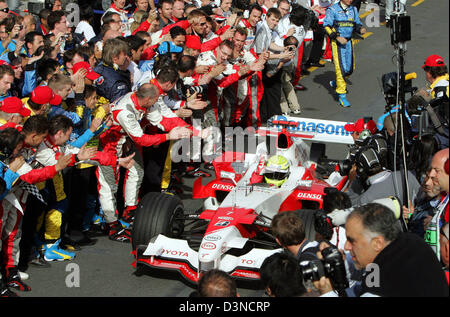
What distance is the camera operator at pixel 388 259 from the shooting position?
4.67 meters

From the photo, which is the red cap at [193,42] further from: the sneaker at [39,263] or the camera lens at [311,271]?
the camera lens at [311,271]

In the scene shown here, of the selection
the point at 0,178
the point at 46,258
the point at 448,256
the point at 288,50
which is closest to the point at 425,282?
the point at 448,256

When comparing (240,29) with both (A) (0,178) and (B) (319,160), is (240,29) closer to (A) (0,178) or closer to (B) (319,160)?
(B) (319,160)

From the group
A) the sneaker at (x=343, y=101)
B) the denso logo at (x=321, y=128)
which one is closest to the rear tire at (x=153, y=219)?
the denso logo at (x=321, y=128)

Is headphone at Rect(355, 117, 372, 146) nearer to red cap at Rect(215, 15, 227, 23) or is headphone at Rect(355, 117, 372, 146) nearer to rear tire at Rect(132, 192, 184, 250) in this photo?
rear tire at Rect(132, 192, 184, 250)

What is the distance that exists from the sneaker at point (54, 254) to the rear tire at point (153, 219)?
2.90 ft

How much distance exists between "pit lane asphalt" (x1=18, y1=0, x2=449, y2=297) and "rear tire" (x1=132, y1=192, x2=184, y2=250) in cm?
44

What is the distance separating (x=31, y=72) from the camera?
33.4 feet

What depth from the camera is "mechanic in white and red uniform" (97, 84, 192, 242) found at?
898 centimetres

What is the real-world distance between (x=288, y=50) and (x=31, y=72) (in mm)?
5076

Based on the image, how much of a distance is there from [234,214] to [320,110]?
7.06 m

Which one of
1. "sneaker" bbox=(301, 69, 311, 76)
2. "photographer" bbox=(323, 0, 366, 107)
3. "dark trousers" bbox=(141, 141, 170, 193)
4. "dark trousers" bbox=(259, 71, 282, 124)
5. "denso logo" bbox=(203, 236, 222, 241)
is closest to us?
"denso logo" bbox=(203, 236, 222, 241)

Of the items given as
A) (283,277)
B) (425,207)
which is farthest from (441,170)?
(283,277)

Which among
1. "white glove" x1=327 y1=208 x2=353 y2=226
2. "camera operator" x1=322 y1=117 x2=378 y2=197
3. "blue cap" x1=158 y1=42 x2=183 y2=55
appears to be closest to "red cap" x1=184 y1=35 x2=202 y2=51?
"blue cap" x1=158 y1=42 x2=183 y2=55
